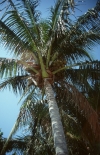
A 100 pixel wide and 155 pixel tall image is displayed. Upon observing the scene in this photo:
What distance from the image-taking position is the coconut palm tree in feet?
21.2

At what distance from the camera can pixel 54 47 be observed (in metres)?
7.34

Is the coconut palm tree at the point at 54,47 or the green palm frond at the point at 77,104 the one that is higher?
the coconut palm tree at the point at 54,47

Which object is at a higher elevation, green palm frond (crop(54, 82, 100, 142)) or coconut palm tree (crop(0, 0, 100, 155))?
coconut palm tree (crop(0, 0, 100, 155))

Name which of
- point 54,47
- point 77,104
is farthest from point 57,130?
point 54,47

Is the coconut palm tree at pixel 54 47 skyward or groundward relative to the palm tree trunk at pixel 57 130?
skyward

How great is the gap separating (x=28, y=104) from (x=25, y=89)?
630 millimetres

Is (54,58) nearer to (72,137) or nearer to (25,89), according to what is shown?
(25,89)

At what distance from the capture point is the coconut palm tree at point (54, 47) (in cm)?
646

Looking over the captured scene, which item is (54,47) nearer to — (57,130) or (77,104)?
(77,104)

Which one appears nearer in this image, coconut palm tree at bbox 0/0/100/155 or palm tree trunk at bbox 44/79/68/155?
palm tree trunk at bbox 44/79/68/155

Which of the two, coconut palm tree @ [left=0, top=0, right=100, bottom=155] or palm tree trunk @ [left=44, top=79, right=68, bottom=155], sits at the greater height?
coconut palm tree @ [left=0, top=0, right=100, bottom=155]

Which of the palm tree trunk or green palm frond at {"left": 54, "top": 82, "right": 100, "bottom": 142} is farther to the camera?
green palm frond at {"left": 54, "top": 82, "right": 100, "bottom": 142}

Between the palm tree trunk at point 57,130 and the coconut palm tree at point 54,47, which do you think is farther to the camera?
the coconut palm tree at point 54,47

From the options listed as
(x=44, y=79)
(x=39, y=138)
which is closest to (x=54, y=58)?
(x=44, y=79)
